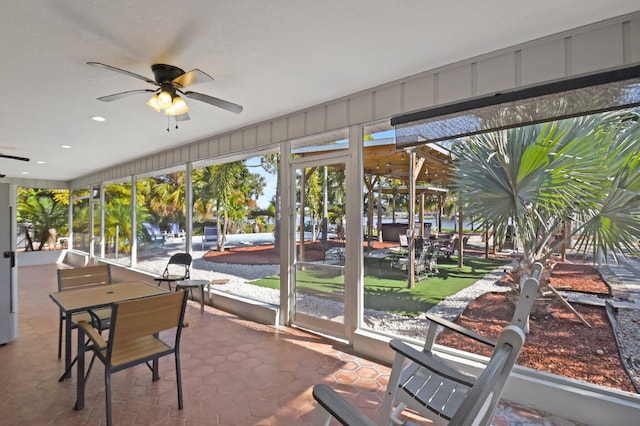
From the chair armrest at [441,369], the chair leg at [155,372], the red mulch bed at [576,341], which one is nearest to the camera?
the chair armrest at [441,369]

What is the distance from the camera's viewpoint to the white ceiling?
187 centimetres

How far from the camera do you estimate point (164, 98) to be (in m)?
2.46

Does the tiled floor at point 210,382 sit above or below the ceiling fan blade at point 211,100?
below

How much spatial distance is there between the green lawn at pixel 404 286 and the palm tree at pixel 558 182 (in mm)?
787

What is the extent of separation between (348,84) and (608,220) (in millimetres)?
2274

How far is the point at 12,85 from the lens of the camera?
9.59ft

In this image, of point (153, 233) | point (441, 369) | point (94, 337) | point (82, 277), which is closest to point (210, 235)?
point (153, 233)

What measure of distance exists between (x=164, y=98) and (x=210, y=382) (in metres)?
2.30

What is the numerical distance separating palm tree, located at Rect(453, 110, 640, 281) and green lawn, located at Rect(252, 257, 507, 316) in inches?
31.0

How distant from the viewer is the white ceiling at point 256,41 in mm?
1872

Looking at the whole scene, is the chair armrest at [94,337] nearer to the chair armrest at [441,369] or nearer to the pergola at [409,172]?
the chair armrest at [441,369]

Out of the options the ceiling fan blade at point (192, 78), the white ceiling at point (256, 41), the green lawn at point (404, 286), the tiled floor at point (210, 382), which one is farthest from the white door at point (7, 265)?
the green lawn at point (404, 286)

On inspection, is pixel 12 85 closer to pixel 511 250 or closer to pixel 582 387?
pixel 511 250

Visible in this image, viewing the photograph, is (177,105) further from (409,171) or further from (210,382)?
(409,171)
